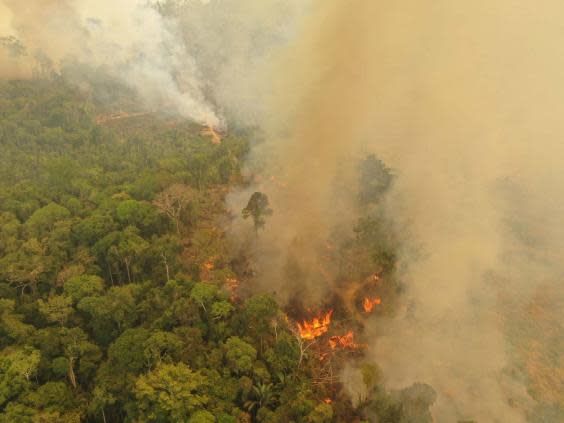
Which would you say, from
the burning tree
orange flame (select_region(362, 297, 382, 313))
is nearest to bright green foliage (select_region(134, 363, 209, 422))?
orange flame (select_region(362, 297, 382, 313))

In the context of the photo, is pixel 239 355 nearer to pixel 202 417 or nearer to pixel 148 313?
pixel 202 417

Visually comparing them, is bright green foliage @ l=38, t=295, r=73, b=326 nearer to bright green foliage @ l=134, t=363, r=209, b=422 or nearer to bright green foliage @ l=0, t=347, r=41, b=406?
bright green foliage @ l=0, t=347, r=41, b=406

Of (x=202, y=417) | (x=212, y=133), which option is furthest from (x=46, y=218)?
(x=212, y=133)

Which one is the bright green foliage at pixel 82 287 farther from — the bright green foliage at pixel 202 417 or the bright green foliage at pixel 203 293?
the bright green foliage at pixel 202 417

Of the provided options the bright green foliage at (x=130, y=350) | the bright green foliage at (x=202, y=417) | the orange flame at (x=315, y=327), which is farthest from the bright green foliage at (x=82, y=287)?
the orange flame at (x=315, y=327)

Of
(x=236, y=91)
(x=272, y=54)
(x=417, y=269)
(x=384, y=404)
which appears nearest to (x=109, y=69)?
(x=236, y=91)
